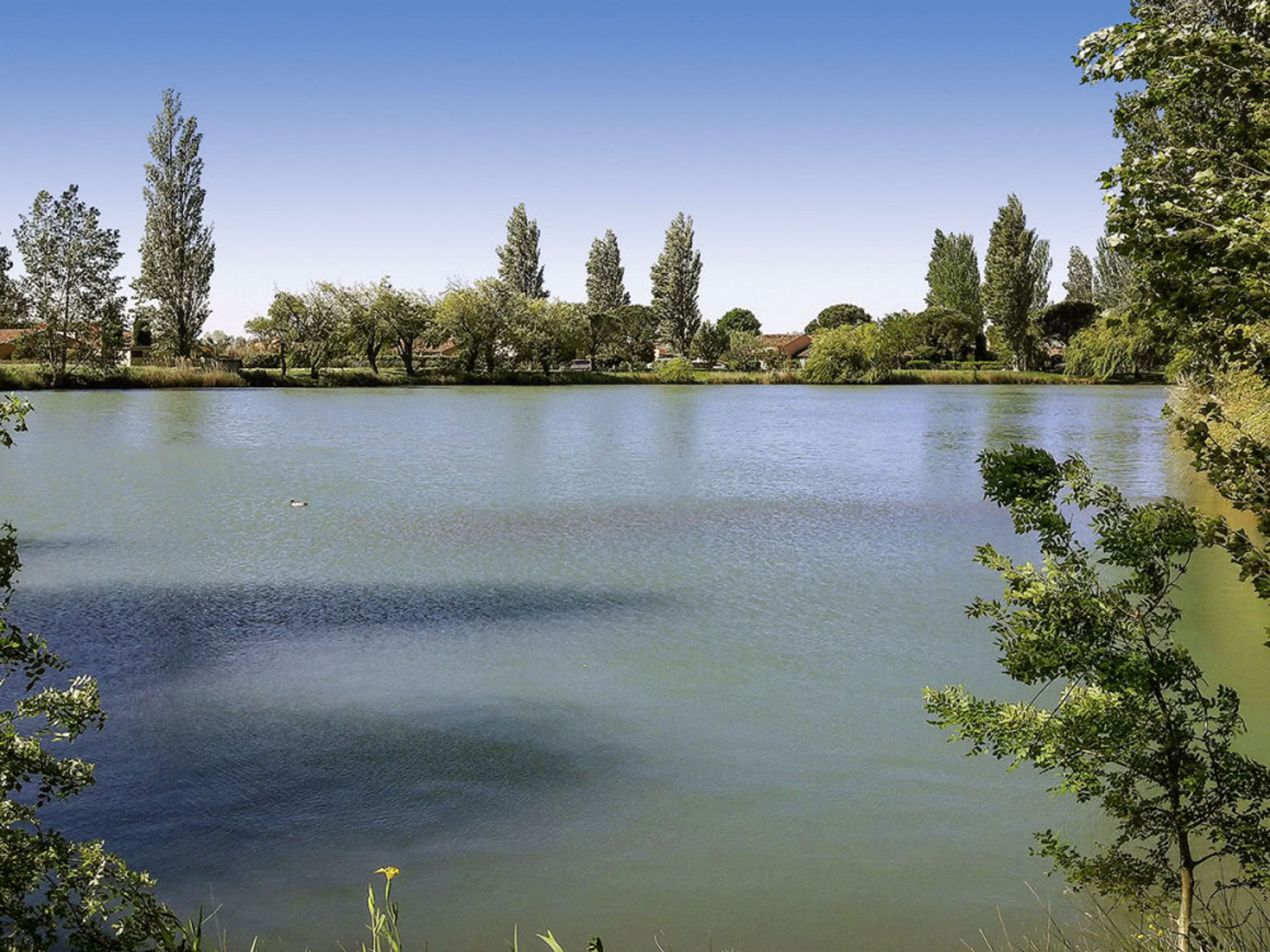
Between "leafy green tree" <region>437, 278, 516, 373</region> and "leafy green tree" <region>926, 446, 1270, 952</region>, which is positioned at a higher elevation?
"leafy green tree" <region>437, 278, 516, 373</region>

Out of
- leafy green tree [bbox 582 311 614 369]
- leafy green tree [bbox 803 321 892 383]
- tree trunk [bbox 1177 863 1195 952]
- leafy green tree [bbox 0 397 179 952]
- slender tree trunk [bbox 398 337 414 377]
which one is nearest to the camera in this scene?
leafy green tree [bbox 0 397 179 952]

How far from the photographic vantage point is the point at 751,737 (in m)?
7.26

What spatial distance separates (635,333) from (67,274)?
4021 centimetres

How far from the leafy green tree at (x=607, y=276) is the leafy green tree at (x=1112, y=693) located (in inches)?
3167

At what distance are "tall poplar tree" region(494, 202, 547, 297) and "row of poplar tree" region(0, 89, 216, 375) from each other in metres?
24.5

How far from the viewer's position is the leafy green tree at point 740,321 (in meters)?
98.1

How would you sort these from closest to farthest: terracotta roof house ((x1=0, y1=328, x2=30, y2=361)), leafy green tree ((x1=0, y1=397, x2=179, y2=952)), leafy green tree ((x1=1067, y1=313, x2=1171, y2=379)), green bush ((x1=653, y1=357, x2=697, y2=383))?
leafy green tree ((x1=0, y1=397, x2=179, y2=952)), leafy green tree ((x1=1067, y1=313, x2=1171, y2=379)), terracotta roof house ((x1=0, y1=328, x2=30, y2=361)), green bush ((x1=653, y1=357, x2=697, y2=383))

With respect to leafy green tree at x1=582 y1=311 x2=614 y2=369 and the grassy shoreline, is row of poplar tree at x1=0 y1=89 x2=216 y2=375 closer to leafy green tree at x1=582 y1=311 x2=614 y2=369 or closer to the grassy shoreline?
the grassy shoreline

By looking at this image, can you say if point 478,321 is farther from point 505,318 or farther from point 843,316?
point 843,316

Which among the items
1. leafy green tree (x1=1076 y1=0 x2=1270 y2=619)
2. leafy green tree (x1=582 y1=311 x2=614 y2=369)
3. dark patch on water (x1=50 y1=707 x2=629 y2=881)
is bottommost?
dark patch on water (x1=50 y1=707 x2=629 y2=881)

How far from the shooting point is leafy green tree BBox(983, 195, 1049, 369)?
6925cm

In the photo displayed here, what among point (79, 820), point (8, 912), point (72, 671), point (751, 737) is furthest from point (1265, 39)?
point (72, 671)

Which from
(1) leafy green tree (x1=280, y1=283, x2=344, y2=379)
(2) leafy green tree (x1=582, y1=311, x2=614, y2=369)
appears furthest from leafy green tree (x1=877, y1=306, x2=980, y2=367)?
(1) leafy green tree (x1=280, y1=283, x2=344, y2=379)

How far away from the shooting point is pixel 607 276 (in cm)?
8381
